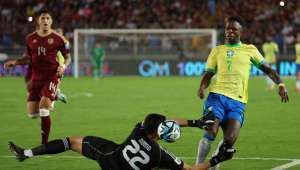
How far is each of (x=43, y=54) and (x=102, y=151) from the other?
300 cm

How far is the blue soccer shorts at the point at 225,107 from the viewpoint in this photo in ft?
16.9

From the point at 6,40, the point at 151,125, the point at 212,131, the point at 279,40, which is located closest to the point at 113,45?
the point at 6,40

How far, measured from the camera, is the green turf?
637 centimetres

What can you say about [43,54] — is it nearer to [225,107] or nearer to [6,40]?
[225,107]

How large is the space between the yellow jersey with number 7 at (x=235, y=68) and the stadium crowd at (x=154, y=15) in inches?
816

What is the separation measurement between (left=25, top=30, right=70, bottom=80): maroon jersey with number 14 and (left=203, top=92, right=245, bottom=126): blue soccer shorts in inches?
123

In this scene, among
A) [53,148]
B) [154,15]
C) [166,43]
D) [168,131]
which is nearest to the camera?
[168,131]

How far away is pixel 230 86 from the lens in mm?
5320

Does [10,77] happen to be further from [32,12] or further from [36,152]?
[36,152]

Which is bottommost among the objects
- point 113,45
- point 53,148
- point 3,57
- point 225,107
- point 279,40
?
point 53,148

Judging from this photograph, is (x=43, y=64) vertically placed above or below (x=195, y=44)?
below

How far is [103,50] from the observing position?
23.9m

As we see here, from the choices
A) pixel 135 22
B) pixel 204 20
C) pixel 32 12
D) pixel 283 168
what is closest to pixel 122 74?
pixel 135 22

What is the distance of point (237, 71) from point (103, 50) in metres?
19.0
